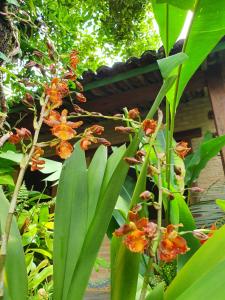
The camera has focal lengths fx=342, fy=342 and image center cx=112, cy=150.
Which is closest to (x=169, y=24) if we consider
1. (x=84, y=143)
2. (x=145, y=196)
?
(x=84, y=143)

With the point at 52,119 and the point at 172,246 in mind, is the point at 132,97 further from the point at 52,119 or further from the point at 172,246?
the point at 172,246

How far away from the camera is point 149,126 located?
69 centimetres

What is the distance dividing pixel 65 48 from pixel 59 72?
3606 mm

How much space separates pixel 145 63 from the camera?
276 centimetres

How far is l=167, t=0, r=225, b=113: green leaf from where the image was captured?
0.85 metres

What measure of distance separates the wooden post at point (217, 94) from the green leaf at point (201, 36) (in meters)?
1.80

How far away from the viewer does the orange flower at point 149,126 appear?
68cm

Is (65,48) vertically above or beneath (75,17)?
beneath

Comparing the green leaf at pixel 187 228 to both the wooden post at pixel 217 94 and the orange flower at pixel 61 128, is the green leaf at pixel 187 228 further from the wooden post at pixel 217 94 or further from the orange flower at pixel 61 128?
the wooden post at pixel 217 94

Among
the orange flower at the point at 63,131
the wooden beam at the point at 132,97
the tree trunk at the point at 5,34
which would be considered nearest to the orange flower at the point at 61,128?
the orange flower at the point at 63,131

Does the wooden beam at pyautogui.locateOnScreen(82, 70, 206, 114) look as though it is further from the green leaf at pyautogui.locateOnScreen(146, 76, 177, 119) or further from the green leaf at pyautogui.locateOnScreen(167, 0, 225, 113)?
the green leaf at pyautogui.locateOnScreen(146, 76, 177, 119)

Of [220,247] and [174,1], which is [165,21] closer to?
[174,1]

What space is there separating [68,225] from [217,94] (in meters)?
2.38

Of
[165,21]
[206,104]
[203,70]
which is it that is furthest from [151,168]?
[206,104]
